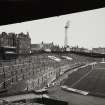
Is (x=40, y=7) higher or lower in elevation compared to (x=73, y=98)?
higher

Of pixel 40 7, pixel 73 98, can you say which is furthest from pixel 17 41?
pixel 40 7

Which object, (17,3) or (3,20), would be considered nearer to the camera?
(17,3)

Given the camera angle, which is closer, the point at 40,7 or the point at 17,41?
the point at 40,7

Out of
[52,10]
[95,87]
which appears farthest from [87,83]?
[52,10]

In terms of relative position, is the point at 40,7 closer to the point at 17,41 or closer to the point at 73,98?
the point at 73,98

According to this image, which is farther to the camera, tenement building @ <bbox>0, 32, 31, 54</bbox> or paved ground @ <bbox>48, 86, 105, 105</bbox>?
tenement building @ <bbox>0, 32, 31, 54</bbox>

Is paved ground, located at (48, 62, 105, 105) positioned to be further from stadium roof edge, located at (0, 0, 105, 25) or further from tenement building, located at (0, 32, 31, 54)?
tenement building, located at (0, 32, 31, 54)

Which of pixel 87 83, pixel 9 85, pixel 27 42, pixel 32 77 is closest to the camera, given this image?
pixel 9 85

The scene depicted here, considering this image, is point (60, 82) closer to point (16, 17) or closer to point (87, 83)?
point (87, 83)

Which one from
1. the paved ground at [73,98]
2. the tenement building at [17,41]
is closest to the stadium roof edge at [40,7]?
the paved ground at [73,98]

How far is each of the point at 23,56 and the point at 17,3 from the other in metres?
45.1

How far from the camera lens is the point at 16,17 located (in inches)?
252

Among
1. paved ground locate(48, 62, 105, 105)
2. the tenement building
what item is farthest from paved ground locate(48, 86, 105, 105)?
the tenement building

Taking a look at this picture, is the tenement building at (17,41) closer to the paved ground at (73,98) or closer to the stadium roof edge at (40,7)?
the paved ground at (73,98)
